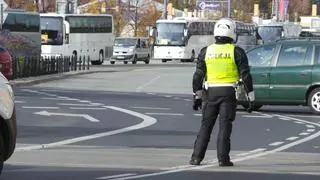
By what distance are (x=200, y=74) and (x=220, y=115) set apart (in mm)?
604

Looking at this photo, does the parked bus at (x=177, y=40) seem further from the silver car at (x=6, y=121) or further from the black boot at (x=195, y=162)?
the silver car at (x=6, y=121)

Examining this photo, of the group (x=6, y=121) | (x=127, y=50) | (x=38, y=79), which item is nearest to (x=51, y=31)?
(x=127, y=50)

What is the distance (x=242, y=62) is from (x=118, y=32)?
8155 centimetres

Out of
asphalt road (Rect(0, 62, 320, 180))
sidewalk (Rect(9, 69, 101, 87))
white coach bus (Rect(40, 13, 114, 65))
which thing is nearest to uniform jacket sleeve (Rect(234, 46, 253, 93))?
asphalt road (Rect(0, 62, 320, 180))

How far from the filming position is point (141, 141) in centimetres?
1357

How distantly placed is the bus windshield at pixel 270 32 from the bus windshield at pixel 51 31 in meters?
22.8

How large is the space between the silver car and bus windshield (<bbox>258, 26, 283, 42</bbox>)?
6263cm

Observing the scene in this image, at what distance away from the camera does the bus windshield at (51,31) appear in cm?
5441

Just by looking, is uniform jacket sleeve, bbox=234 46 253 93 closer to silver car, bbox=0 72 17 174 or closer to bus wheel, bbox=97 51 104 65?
silver car, bbox=0 72 17 174

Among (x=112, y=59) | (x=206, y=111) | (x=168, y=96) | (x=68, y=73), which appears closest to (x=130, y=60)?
(x=112, y=59)

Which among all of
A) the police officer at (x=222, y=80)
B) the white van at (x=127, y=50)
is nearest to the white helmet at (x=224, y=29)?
the police officer at (x=222, y=80)

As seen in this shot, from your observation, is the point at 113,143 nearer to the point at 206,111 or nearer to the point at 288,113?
the point at 206,111

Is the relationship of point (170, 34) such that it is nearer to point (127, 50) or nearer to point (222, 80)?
point (127, 50)

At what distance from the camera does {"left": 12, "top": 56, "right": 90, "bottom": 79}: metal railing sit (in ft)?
108
